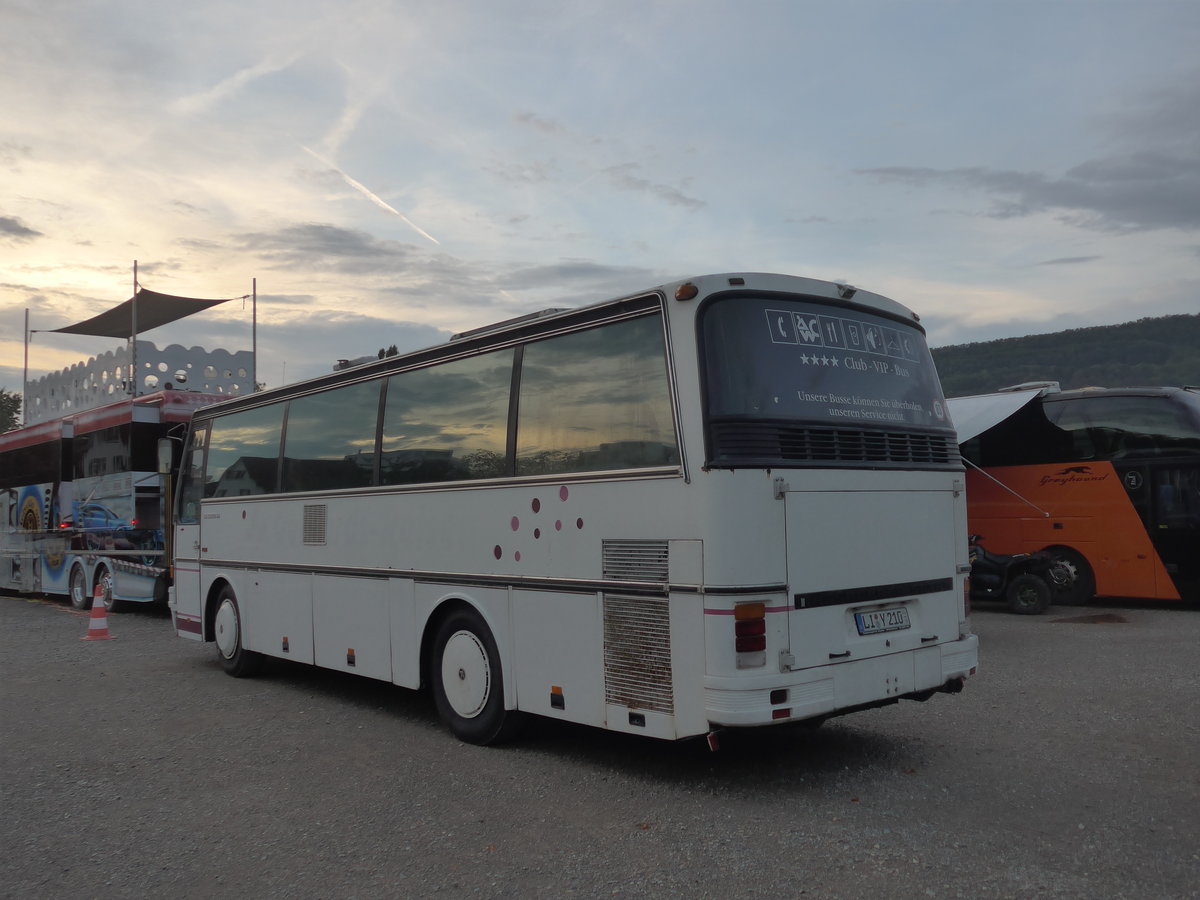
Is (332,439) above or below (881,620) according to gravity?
above

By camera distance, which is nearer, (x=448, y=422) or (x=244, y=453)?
(x=448, y=422)

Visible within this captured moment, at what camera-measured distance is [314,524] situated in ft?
31.7

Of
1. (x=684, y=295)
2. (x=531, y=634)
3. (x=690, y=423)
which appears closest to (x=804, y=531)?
(x=690, y=423)

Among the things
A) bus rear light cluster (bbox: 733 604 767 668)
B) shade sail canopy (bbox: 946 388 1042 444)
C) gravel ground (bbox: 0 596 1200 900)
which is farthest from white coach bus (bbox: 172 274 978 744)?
shade sail canopy (bbox: 946 388 1042 444)

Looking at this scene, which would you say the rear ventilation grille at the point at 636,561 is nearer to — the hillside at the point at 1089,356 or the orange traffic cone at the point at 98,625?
the orange traffic cone at the point at 98,625

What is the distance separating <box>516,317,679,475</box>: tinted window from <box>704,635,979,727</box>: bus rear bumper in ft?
4.34

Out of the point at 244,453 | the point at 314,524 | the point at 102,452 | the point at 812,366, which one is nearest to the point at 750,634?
the point at 812,366

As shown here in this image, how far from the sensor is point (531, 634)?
23.1ft

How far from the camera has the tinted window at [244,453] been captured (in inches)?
416

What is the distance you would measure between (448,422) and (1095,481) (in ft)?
37.5

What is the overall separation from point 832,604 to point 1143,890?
2160 millimetres

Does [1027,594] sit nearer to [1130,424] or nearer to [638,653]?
[1130,424]

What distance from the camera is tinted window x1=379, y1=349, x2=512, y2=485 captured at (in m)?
7.53

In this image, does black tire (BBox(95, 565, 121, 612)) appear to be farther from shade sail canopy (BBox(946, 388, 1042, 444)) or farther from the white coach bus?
shade sail canopy (BBox(946, 388, 1042, 444))
